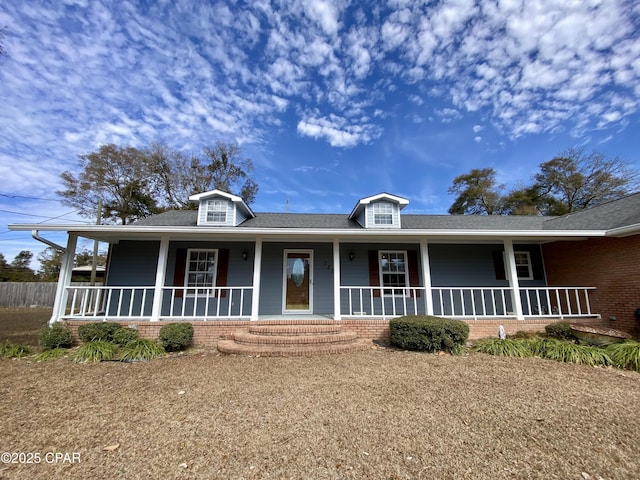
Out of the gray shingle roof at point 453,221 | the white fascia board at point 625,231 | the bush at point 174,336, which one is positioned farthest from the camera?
the gray shingle roof at point 453,221

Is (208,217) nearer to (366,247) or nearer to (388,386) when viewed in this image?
(366,247)

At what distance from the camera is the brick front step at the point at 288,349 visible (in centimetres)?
582

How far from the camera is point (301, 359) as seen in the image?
558cm

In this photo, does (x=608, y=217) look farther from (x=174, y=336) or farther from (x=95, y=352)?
(x=95, y=352)

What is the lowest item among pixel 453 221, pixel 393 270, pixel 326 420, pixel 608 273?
pixel 326 420

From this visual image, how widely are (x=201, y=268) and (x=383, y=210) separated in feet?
21.5

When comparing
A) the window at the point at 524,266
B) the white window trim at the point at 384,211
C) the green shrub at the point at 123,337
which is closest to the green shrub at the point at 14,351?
the green shrub at the point at 123,337

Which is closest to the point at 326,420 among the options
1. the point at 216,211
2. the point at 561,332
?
the point at 561,332

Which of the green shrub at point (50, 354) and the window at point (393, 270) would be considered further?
the window at point (393, 270)

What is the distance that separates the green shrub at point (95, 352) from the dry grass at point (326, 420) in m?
0.40

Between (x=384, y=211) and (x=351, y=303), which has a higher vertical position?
(x=384, y=211)

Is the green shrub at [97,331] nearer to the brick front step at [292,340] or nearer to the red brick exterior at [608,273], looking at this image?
the brick front step at [292,340]

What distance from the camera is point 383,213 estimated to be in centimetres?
980

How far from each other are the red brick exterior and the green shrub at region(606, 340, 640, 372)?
1891 mm
